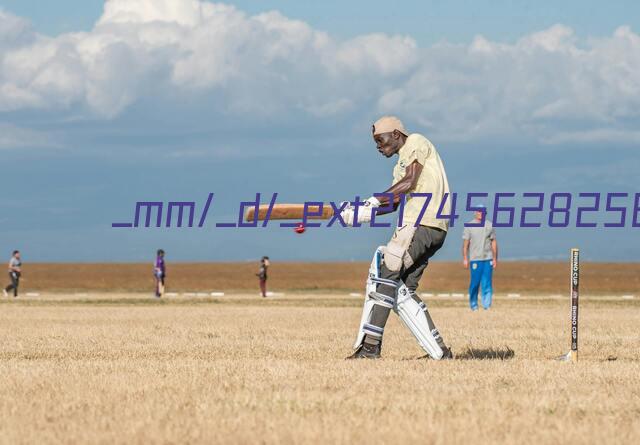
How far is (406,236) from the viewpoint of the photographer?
11.3 metres

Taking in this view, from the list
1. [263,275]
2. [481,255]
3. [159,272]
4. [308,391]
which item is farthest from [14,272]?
[308,391]

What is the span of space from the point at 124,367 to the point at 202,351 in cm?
276

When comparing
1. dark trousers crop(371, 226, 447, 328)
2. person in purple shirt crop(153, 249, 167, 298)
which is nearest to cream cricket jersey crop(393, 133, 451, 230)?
dark trousers crop(371, 226, 447, 328)

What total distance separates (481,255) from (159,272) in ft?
57.5

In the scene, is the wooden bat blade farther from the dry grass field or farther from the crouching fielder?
the dry grass field

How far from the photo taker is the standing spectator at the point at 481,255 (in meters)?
26.4

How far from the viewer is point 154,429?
280 inches

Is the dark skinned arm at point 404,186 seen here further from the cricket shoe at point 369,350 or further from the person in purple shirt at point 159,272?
the person in purple shirt at point 159,272

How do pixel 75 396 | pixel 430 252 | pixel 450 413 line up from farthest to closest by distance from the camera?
pixel 430 252
pixel 75 396
pixel 450 413

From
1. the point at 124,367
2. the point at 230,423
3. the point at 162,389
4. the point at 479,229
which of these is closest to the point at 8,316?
the point at 479,229

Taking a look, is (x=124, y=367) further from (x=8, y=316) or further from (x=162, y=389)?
(x=8, y=316)

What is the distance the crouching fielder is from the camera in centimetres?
1124

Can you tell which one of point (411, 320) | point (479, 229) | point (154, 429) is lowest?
point (154, 429)

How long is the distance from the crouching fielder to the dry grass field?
0.41 m
